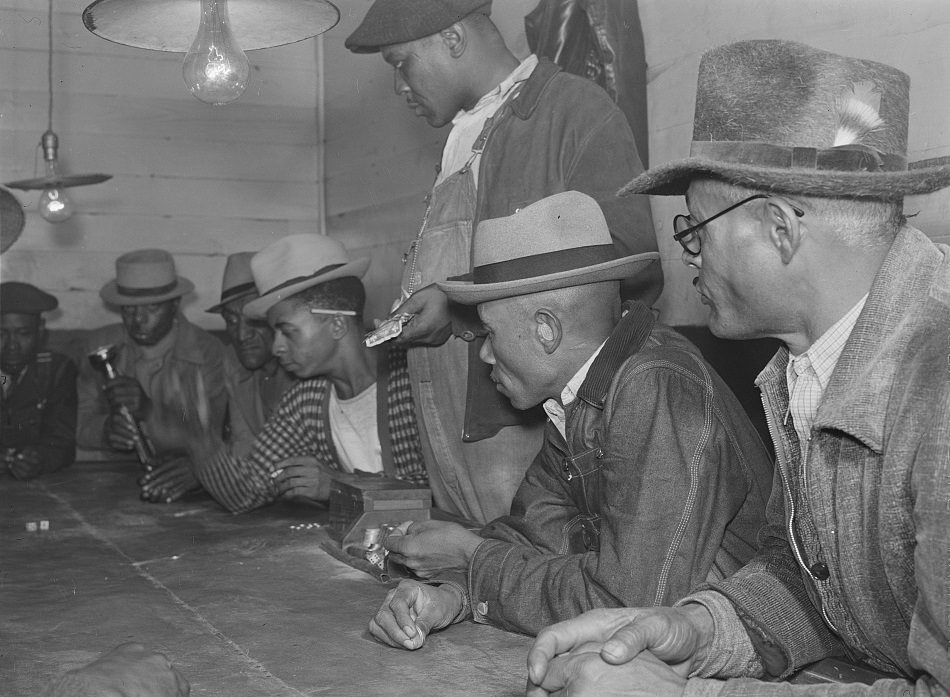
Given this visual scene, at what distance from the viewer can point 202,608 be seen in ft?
7.54

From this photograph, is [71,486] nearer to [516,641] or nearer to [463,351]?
[463,351]

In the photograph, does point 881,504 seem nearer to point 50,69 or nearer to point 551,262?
point 551,262

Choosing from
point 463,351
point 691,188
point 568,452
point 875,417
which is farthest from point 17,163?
point 875,417

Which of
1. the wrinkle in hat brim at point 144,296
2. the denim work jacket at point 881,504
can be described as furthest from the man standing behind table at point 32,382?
the denim work jacket at point 881,504

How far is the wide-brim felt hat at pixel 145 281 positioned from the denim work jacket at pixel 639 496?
3.93m

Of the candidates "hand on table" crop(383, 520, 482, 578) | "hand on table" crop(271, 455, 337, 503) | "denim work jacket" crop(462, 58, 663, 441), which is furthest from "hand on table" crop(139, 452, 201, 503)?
"hand on table" crop(383, 520, 482, 578)

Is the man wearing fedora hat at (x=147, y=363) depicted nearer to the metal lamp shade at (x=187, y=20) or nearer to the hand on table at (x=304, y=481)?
the hand on table at (x=304, y=481)

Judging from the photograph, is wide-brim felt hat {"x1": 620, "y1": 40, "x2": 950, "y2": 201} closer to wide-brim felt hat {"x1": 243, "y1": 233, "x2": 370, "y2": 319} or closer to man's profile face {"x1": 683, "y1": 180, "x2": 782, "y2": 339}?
man's profile face {"x1": 683, "y1": 180, "x2": 782, "y2": 339}

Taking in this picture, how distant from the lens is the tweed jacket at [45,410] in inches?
212

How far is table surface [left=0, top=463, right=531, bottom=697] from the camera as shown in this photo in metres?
1.78

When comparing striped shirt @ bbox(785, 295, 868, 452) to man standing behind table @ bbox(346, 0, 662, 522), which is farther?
man standing behind table @ bbox(346, 0, 662, 522)

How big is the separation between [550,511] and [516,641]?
1.14 feet

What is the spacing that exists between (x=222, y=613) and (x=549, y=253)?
1015 millimetres

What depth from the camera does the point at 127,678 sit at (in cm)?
159
